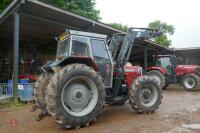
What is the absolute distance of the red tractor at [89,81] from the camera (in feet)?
19.8

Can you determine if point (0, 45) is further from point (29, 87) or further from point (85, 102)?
point (85, 102)

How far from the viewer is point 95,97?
255 inches

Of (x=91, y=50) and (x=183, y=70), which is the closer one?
(x=91, y=50)

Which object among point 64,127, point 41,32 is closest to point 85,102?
point 64,127

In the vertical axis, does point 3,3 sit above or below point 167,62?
above

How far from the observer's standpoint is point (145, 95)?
25.5 feet

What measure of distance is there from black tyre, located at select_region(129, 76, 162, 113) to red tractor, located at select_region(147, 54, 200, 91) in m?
7.75

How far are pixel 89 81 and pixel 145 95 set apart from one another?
2.06 metres

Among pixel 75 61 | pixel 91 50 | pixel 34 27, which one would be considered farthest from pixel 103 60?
pixel 34 27

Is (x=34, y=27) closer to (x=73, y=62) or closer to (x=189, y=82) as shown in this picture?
(x=73, y=62)

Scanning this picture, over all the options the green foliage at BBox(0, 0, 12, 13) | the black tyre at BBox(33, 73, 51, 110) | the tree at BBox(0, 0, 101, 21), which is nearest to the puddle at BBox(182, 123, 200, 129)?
the black tyre at BBox(33, 73, 51, 110)

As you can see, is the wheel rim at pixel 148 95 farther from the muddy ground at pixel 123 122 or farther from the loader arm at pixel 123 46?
the loader arm at pixel 123 46

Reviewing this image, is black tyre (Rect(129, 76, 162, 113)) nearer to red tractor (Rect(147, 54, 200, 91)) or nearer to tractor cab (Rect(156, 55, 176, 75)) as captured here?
red tractor (Rect(147, 54, 200, 91))

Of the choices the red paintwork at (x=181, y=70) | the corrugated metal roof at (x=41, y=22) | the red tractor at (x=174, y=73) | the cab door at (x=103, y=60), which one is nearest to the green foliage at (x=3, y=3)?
the corrugated metal roof at (x=41, y=22)
